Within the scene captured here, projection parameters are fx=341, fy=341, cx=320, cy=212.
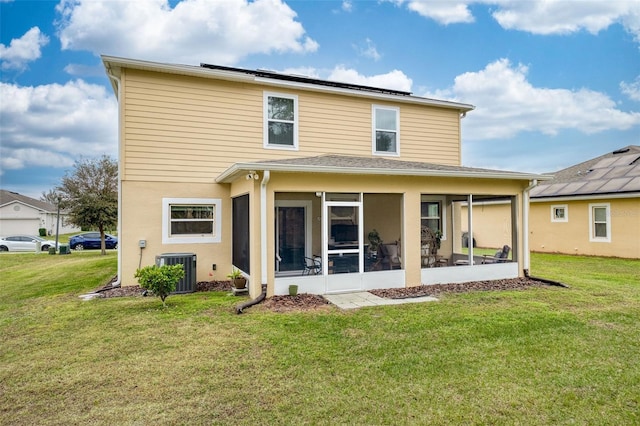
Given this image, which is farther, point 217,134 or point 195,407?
point 217,134

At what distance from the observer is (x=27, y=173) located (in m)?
29.4

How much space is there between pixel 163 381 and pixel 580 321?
6557mm

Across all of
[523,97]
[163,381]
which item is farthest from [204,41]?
[523,97]

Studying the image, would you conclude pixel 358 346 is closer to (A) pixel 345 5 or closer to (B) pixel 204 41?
(B) pixel 204 41

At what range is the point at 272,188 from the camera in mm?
7496

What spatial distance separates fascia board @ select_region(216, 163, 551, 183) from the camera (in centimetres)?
707

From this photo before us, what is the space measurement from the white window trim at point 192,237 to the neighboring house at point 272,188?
3 cm

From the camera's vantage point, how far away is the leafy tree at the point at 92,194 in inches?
749

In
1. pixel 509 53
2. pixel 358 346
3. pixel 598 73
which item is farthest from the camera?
pixel 598 73

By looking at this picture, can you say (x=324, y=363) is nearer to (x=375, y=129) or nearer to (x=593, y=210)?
(x=375, y=129)

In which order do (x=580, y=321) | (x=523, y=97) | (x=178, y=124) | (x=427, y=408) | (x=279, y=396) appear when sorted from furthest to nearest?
(x=523, y=97)
(x=178, y=124)
(x=580, y=321)
(x=279, y=396)
(x=427, y=408)

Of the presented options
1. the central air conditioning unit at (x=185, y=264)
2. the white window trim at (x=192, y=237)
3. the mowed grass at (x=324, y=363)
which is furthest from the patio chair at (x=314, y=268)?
the central air conditioning unit at (x=185, y=264)

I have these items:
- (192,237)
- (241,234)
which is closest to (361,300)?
(241,234)

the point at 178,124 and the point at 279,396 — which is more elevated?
the point at 178,124
